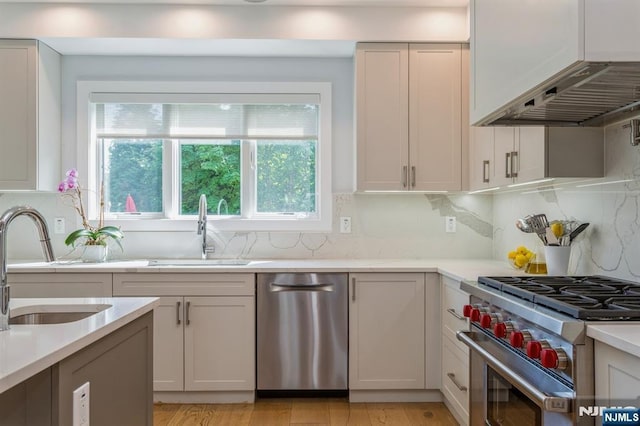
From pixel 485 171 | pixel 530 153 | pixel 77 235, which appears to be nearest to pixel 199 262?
pixel 77 235

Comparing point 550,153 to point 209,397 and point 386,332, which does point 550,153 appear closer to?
point 386,332

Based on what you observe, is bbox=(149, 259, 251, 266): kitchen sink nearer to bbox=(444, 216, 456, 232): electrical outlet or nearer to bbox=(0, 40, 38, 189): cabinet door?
bbox=(0, 40, 38, 189): cabinet door

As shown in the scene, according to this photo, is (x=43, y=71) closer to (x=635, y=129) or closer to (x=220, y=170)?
(x=220, y=170)

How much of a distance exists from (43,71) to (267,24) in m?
1.56

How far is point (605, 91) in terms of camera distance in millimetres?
1702

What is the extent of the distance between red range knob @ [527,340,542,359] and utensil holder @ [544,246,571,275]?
111 cm

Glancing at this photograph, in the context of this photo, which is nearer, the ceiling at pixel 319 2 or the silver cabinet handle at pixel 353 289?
the silver cabinet handle at pixel 353 289

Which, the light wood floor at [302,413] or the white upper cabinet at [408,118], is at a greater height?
the white upper cabinet at [408,118]

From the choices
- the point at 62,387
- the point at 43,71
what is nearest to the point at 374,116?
the point at 43,71

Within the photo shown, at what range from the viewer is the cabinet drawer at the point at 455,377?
254 cm

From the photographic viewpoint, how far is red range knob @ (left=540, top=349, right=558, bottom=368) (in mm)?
1385

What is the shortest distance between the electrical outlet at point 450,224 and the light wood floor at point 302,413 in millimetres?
1221

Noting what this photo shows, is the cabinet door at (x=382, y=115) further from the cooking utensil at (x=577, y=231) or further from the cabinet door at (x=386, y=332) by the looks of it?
the cooking utensil at (x=577, y=231)

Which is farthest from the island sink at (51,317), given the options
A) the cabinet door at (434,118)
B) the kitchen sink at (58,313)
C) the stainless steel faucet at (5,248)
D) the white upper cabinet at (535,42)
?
the cabinet door at (434,118)
